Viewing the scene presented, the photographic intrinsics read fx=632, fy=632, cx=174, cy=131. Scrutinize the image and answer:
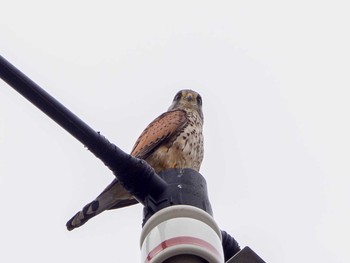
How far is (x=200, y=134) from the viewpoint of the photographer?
19.1 ft

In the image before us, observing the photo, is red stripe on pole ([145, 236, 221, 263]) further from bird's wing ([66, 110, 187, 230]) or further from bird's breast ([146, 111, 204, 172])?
bird's breast ([146, 111, 204, 172])

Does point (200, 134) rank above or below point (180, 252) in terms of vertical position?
above

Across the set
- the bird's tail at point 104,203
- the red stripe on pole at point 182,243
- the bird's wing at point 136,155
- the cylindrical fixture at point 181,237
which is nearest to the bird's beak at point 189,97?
the bird's wing at point 136,155

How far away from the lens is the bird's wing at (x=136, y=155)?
4.71 m

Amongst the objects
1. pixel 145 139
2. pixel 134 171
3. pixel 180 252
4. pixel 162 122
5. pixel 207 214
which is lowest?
pixel 180 252

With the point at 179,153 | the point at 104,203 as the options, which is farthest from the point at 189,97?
the point at 104,203

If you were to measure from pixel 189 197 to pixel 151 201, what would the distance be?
0.51ft

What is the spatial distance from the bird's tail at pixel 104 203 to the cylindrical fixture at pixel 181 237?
8.43 ft

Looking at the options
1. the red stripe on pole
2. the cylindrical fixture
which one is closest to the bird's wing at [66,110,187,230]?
the cylindrical fixture

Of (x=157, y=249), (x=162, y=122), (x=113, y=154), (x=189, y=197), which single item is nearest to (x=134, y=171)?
(x=113, y=154)

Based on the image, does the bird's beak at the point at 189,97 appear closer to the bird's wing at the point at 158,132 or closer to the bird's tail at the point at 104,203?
the bird's wing at the point at 158,132

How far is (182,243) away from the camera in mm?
1946

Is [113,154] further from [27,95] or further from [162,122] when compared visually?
[162,122]

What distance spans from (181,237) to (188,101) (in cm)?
525
